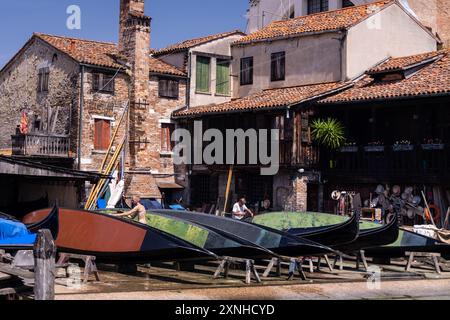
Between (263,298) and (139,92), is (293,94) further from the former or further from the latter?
(263,298)

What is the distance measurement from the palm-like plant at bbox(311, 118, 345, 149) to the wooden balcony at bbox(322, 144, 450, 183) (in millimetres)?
403

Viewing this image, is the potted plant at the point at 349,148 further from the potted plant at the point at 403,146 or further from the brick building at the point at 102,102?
the brick building at the point at 102,102

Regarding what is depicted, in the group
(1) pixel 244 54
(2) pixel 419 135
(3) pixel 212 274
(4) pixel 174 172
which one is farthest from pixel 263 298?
(1) pixel 244 54

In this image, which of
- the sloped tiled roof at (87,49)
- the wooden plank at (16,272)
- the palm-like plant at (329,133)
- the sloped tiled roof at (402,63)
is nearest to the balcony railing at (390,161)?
the palm-like plant at (329,133)

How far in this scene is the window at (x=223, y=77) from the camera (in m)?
33.8

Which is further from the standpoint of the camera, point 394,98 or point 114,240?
point 394,98

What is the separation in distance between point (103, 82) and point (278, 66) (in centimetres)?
768

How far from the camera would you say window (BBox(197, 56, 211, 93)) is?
3319cm

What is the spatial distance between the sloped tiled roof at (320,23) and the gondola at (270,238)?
13.3m

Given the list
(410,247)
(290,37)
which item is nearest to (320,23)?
(290,37)

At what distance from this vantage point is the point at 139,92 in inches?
1211

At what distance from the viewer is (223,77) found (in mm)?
34031

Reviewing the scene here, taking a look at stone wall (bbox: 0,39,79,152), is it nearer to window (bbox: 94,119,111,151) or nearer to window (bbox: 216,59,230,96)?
window (bbox: 94,119,111,151)

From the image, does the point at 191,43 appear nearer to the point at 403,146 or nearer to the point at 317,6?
the point at 317,6
